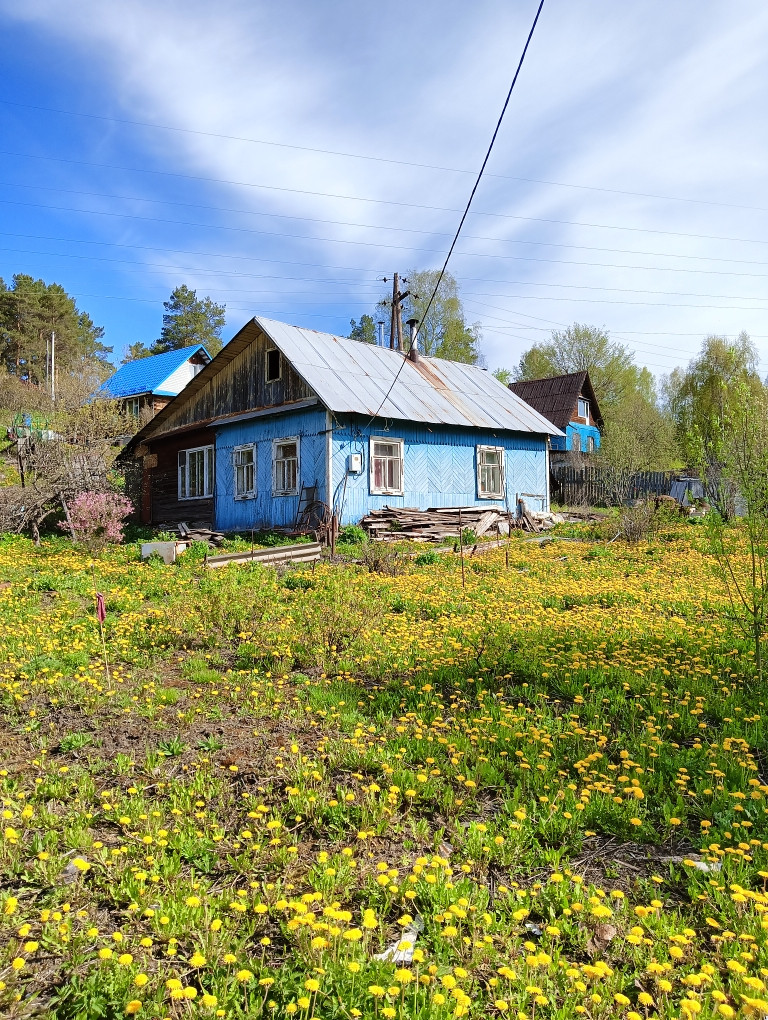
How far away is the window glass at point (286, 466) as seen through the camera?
1766 cm

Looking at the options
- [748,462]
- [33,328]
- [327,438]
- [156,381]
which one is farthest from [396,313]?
[33,328]

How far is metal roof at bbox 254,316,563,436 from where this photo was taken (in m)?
17.1

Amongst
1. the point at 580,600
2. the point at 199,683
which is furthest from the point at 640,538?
the point at 199,683

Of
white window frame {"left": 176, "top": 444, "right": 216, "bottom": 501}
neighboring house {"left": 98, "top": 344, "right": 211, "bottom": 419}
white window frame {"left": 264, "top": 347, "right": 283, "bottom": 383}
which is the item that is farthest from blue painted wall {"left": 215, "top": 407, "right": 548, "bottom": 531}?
neighboring house {"left": 98, "top": 344, "right": 211, "bottom": 419}

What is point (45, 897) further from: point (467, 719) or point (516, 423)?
point (516, 423)

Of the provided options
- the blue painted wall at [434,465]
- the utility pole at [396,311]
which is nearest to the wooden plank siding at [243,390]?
the blue painted wall at [434,465]

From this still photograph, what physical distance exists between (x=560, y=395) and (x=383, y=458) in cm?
2118

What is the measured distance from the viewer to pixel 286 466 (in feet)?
59.1

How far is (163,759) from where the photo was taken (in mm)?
4266

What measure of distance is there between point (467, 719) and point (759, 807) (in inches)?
74.3

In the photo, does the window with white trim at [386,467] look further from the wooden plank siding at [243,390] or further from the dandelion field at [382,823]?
the dandelion field at [382,823]

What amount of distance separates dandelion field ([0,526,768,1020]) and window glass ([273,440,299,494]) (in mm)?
10466

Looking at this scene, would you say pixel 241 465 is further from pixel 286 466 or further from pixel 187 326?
pixel 187 326

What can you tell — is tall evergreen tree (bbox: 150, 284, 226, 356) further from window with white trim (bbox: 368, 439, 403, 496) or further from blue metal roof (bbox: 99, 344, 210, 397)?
window with white trim (bbox: 368, 439, 403, 496)
